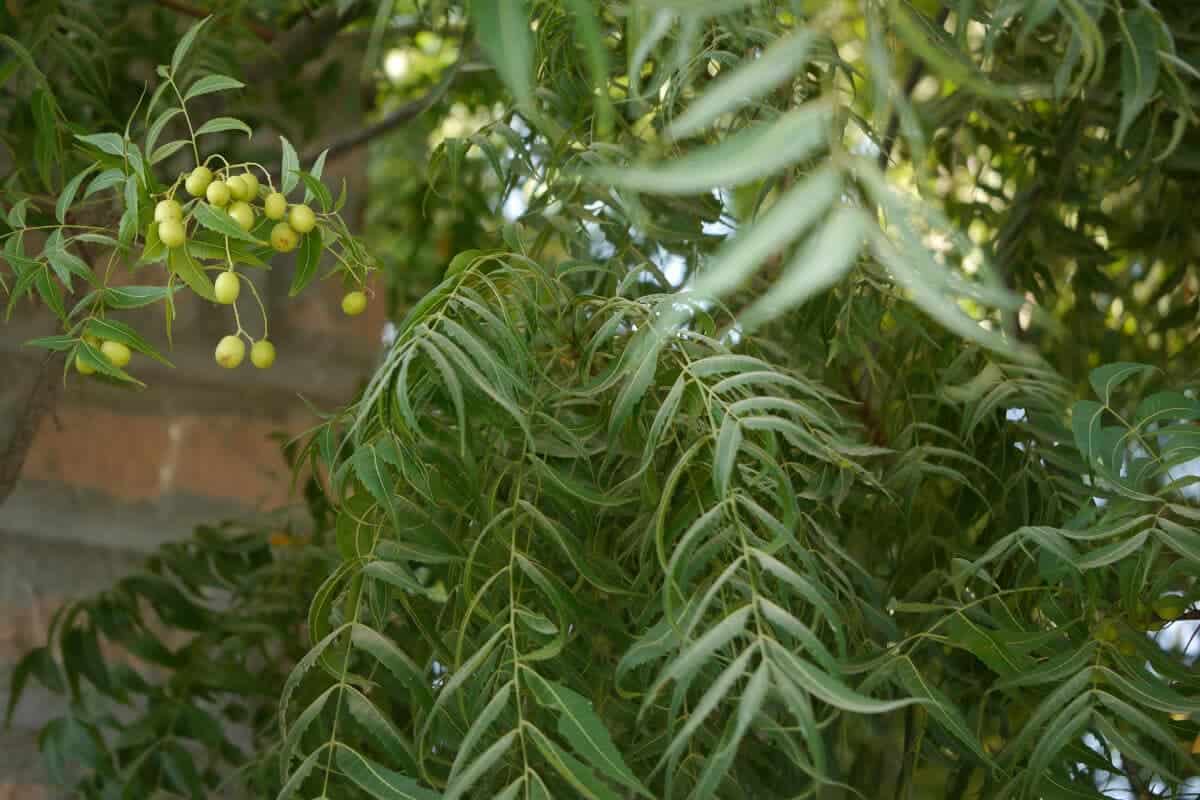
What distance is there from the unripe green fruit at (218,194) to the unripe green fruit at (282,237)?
0.03m

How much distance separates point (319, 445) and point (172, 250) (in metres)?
0.12

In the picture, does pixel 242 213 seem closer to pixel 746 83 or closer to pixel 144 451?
pixel 746 83

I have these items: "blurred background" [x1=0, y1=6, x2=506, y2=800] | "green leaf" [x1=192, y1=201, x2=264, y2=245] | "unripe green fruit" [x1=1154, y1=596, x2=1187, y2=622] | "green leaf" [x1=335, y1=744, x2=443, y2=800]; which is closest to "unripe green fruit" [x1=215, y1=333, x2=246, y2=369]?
"green leaf" [x1=192, y1=201, x2=264, y2=245]

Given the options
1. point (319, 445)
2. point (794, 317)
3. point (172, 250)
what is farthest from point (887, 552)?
point (172, 250)

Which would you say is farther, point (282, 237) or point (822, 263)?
point (282, 237)

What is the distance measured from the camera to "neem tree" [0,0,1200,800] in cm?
53

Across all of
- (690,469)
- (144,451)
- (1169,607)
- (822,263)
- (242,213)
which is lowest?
(144,451)

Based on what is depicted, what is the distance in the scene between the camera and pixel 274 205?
2.19 ft

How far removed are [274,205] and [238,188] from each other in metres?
0.02

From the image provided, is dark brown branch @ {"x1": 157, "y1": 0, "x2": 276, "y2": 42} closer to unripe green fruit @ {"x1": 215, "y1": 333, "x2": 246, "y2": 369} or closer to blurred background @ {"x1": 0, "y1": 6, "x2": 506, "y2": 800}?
blurred background @ {"x1": 0, "y1": 6, "x2": 506, "y2": 800}

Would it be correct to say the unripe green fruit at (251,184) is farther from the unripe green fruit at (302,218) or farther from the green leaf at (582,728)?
the green leaf at (582,728)

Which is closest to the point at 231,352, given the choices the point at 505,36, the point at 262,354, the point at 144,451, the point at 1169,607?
the point at 262,354

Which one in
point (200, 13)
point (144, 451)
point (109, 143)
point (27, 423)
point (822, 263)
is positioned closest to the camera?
point (822, 263)

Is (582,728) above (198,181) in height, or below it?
below
